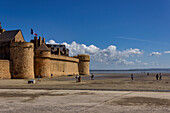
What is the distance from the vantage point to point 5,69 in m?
35.1

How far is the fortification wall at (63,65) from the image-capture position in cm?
4609

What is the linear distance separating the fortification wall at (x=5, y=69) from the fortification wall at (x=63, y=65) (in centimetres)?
1084

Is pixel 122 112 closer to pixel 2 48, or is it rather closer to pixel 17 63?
pixel 17 63

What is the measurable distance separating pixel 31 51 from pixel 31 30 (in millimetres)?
9388

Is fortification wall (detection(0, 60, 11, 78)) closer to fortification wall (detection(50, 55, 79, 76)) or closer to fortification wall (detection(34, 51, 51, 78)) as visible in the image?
fortification wall (detection(34, 51, 51, 78))

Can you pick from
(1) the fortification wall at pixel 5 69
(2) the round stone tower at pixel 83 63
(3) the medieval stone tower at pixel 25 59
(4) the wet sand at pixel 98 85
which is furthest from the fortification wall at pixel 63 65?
(4) the wet sand at pixel 98 85

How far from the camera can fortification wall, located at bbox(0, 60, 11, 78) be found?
34.4 meters

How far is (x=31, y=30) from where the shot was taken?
4531cm

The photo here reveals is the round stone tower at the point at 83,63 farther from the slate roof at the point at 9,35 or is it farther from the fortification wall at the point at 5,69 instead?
the fortification wall at the point at 5,69

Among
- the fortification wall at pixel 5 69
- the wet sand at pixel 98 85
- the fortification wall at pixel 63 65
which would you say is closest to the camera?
the wet sand at pixel 98 85

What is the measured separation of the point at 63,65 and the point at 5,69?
18.0 meters

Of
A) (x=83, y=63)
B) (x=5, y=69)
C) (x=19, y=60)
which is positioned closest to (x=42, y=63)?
(x=19, y=60)

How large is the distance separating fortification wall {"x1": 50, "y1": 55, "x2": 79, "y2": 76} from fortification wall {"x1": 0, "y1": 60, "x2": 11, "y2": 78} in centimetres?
1084

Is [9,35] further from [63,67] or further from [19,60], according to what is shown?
[63,67]
